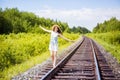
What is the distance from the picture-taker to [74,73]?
29.9 feet

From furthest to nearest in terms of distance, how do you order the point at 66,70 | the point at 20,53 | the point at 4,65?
the point at 20,53 < the point at 4,65 < the point at 66,70

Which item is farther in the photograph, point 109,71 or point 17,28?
point 17,28

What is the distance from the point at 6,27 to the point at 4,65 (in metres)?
61.9

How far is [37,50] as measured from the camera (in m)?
19.0

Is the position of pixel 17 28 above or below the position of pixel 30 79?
above

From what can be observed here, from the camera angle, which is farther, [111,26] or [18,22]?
[111,26]

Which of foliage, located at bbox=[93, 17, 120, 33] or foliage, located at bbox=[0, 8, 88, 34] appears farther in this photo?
foliage, located at bbox=[93, 17, 120, 33]

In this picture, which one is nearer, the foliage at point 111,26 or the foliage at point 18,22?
the foliage at point 18,22

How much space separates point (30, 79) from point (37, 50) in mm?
10675

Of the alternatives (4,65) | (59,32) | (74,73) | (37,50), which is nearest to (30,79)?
(74,73)

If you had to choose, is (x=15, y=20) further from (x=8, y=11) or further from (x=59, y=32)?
(x=59, y=32)

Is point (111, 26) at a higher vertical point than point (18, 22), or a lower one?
higher

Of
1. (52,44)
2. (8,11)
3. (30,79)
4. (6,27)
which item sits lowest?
(30,79)

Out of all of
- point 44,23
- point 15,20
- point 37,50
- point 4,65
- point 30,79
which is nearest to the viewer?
point 30,79
